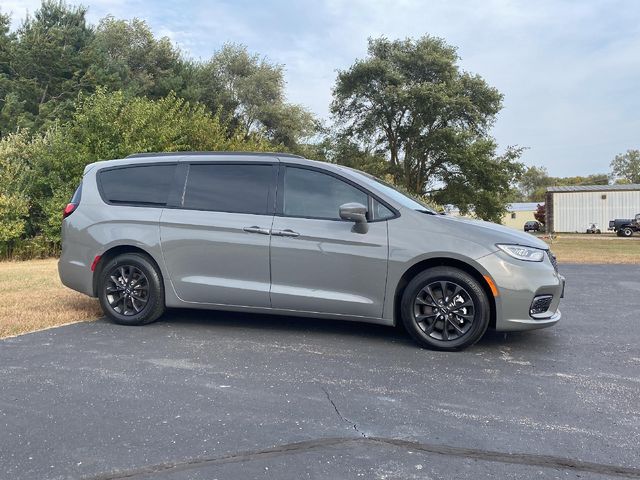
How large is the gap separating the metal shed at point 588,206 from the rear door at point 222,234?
146 feet

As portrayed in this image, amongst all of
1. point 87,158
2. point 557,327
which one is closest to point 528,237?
point 557,327

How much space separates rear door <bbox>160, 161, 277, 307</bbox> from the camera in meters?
5.34

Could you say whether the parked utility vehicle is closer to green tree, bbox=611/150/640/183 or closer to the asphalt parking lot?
the asphalt parking lot

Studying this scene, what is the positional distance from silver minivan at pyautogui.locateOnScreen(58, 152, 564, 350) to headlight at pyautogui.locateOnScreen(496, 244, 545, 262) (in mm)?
12

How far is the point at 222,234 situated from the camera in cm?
542

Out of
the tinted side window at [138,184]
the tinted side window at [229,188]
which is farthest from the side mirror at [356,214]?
the tinted side window at [138,184]

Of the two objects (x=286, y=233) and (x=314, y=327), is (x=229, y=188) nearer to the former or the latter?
(x=286, y=233)

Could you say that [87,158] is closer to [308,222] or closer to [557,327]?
[308,222]

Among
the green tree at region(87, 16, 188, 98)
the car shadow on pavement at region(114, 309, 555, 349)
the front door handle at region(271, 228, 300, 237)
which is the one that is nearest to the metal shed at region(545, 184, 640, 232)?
the green tree at region(87, 16, 188, 98)

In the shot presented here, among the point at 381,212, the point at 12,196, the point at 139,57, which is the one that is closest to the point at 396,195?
the point at 381,212

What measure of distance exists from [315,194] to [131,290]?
7.34 ft

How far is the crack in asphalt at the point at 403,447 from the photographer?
2668mm

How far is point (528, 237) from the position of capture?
5.10 meters

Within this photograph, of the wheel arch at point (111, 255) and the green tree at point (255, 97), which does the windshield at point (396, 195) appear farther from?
the green tree at point (255, 97)
